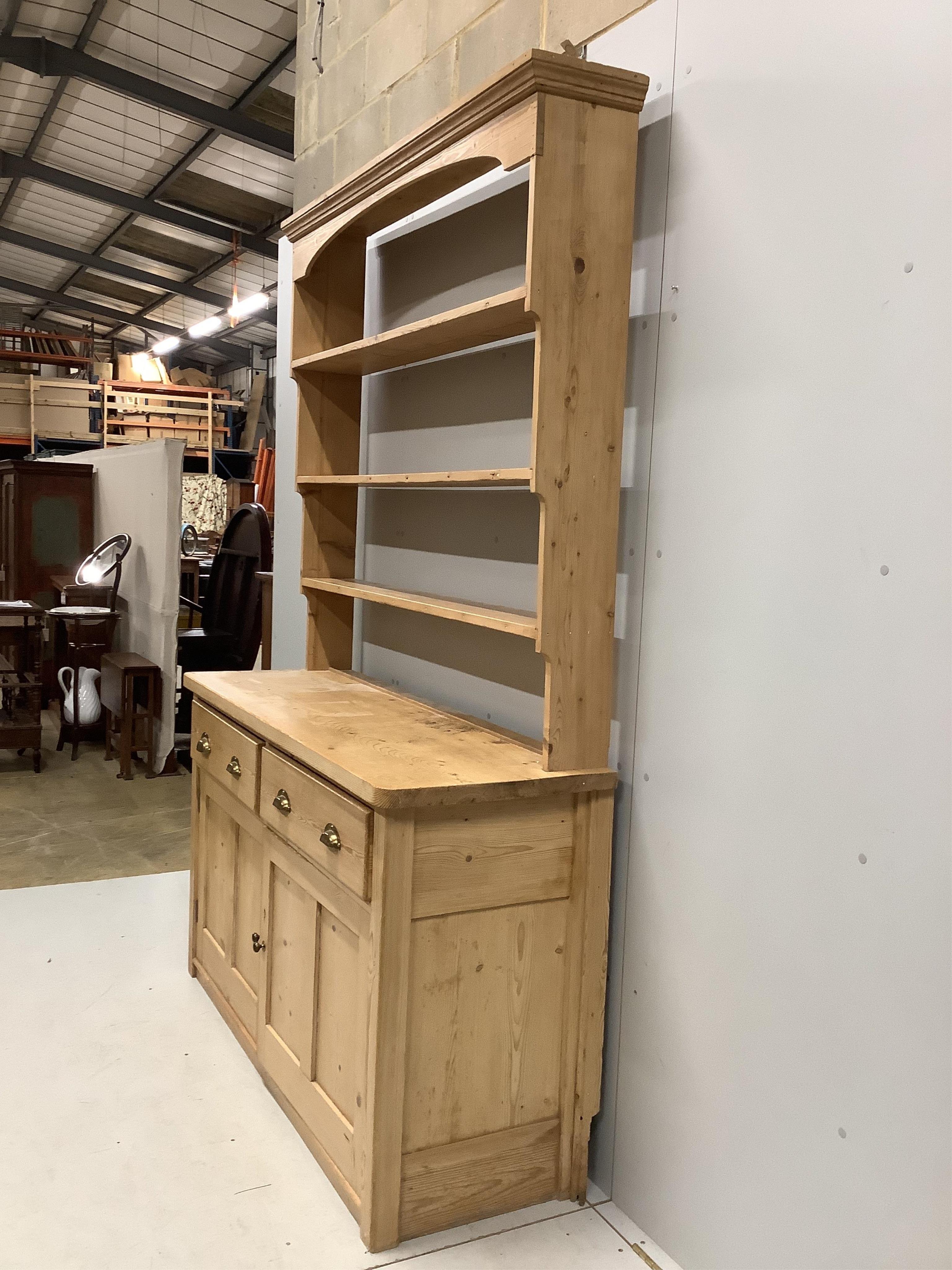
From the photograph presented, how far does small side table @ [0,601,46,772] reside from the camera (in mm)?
5668

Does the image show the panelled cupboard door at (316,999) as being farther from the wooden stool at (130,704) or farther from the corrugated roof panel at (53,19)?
the corrugated roof panel at (53,19)

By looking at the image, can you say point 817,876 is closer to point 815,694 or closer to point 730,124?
point 815,694

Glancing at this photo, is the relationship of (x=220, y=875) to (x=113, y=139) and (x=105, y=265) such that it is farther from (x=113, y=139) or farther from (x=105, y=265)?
(x=105, y=265)

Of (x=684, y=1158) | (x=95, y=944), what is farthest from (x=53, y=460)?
(x=684, y=1158)

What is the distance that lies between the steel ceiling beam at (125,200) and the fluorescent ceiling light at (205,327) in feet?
7.71

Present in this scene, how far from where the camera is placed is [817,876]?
1.66 meters

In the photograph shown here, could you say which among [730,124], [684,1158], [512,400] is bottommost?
[684,1158]

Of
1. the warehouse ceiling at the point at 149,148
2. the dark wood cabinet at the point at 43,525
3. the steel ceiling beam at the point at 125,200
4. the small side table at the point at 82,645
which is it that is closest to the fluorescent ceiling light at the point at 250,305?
the warehouse ceiling at the point at 149,148

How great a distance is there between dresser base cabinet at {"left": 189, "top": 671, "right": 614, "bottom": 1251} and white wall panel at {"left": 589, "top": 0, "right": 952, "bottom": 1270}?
0.41ft

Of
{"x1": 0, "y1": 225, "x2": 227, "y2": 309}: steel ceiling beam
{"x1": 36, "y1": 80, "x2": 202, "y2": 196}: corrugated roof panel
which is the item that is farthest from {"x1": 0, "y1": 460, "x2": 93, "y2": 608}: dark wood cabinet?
{"x1": 0, "y1": 225, "x2": 227, "y2": 309}: steel ceiling beam

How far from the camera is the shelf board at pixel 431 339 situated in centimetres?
210

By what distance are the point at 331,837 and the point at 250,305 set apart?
11362mm

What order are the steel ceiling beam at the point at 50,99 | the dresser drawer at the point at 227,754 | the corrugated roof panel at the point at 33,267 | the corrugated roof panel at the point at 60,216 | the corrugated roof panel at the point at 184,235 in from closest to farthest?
the dresser drawer at the point at 227,754, the steel ceiling beam at the point at 50,99, the corrugated roof panel at the point at 184,235, the corrugated roof panel at the point at 60,216, the corrugated roof panel at the point at 33,267

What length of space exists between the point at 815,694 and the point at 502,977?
32.3 inches
